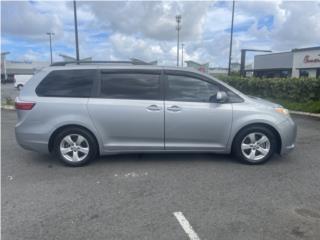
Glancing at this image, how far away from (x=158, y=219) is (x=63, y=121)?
2530 millimetres

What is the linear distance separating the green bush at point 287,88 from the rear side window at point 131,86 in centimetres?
1015

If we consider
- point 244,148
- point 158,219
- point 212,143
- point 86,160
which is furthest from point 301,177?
point 86,160

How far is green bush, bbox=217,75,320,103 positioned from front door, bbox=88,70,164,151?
10198mm

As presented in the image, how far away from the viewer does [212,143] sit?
542cm

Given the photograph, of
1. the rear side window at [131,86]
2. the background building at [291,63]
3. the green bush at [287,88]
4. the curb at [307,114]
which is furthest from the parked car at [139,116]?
the background building at [291,63]

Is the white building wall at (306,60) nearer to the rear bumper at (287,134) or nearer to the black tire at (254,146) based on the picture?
the rear bumper at (287,134)

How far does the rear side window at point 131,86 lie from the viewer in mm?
5328

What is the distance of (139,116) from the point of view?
525cm

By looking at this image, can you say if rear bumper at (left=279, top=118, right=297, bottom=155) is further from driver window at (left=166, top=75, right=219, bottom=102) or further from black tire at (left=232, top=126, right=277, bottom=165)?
driver window at (left=166, top=75, right=219, bottom=102)

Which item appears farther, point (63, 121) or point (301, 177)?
point (63, 121)

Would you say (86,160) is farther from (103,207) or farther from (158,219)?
(158,219)

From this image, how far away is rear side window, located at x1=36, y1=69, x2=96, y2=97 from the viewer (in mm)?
5312

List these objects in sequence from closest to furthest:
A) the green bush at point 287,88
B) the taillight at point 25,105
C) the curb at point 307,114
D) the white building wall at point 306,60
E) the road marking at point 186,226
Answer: the road marking at point 186,226 < the taillight at point 25,105 < the curb at point 307,114 < the green bush at point 287,88 < the white building wall at point 306,60

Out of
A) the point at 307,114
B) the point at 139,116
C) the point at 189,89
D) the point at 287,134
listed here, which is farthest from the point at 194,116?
the point at 307,114
